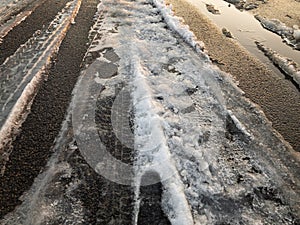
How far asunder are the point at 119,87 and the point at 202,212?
2.75 m

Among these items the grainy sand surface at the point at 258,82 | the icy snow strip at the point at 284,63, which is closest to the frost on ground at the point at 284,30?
the icy snow strip at the point at 284,63

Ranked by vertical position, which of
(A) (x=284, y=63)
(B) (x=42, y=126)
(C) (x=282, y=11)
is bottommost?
(B) (x=42, y=126)

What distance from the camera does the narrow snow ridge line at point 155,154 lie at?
3375mm

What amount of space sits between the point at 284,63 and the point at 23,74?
5250 mm

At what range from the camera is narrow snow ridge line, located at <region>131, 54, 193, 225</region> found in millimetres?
3375

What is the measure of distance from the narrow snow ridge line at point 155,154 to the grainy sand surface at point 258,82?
1830mm

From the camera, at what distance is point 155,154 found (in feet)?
13.1

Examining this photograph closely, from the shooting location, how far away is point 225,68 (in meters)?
6.32

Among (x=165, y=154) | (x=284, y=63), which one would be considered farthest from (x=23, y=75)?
(x=284, y=63)

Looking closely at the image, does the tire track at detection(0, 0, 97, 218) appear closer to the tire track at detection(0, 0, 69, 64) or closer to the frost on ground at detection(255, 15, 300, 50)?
the tire track at detection(0, 0, 69, 64)

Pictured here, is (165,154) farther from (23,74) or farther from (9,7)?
(9,7)

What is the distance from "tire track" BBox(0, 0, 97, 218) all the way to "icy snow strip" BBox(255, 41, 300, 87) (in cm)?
411

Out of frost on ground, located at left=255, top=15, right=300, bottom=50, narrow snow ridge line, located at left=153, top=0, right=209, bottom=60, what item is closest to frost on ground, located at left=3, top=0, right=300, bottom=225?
narrow snow ridge line, located at left=153, top=0, right=209, bottom=60

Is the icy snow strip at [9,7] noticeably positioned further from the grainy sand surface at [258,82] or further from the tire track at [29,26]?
the grainy sand surface at [258,82]
